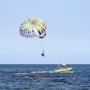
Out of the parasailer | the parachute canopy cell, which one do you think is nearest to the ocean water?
the parasailer

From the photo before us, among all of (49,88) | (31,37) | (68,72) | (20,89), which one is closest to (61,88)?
(49,88)

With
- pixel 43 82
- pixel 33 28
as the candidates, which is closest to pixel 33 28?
pixel 33 28

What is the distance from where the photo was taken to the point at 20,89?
50000 mm

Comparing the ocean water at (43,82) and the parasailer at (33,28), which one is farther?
the parasailer at (33,28)

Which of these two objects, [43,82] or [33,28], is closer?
[33,28]

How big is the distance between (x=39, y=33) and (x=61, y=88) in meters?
10.3

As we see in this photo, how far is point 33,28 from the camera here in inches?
2303

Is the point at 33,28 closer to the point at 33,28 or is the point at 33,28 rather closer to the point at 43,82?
the point at 33,28

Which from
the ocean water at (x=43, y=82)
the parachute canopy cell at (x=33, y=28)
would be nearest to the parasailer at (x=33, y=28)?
the parachute canopy cell at (x=33, y=28)

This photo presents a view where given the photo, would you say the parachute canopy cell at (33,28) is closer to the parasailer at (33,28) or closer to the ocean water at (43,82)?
the parasailer at (33,28)

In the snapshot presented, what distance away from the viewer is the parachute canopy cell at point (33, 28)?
58.1 m

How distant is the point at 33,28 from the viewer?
58.5 m

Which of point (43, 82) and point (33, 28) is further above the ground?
point (33, 28)

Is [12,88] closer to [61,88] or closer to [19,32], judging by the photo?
[61,88]
